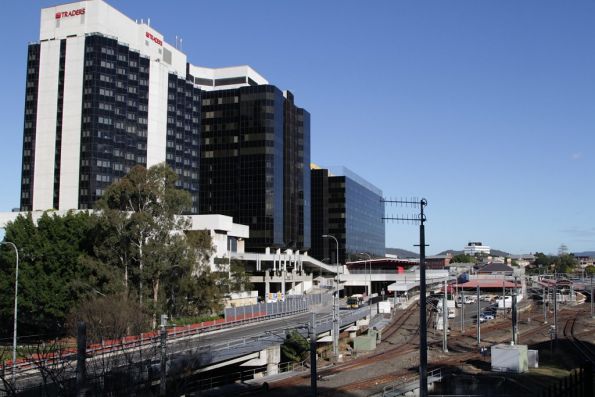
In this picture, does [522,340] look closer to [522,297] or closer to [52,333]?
[52,333]

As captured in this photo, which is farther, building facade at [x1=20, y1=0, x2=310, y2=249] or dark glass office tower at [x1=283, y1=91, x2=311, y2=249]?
dark glass office tower at [x1=283, y1=91, x2=311, y2=249]

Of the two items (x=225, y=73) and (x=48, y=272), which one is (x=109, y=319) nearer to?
(x=48, y=272)

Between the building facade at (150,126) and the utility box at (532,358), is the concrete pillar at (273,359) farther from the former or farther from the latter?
the building facade at (150,126)

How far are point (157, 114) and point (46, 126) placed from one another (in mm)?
24613

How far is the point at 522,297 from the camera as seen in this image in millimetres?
140625

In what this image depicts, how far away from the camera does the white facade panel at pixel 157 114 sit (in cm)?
14175

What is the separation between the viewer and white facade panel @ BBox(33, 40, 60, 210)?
418ft

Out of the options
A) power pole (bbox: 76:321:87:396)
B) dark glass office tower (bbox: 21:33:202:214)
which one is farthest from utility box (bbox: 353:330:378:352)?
dark glass office tower (bbox: 21:33:202:214)

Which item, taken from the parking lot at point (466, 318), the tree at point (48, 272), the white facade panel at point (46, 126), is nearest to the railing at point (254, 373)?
the tree at point (48, 272)

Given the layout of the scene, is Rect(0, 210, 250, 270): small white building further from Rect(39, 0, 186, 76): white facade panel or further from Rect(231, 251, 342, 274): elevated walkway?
Rect(39, 0, 186, 76): white facade panel

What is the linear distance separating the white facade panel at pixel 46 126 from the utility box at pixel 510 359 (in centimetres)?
10143

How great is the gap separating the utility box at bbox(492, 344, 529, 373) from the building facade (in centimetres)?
9047

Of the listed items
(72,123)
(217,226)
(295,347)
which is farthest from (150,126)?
(295,347)

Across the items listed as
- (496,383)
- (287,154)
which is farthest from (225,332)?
(287,154)
